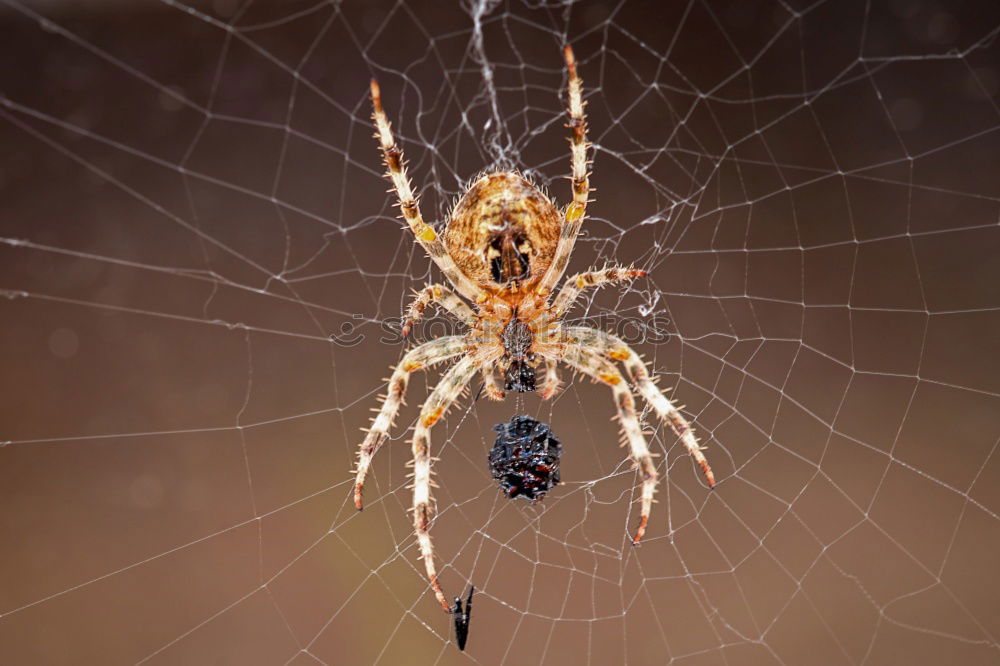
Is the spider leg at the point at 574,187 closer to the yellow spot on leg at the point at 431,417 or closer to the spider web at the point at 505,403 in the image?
the yellow spot on leg at the point at 431,417

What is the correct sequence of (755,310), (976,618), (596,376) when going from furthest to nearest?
(755,310)
(976,618)
(596,376)

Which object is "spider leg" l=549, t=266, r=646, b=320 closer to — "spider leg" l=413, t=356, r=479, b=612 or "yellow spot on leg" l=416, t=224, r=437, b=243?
"spider leg" l=413, t=356, r=479, b=612

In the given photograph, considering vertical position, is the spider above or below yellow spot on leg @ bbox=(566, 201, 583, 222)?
below

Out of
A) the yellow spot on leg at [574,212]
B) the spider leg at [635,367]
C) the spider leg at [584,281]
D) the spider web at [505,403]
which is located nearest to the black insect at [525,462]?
the spider leg at [635,367]

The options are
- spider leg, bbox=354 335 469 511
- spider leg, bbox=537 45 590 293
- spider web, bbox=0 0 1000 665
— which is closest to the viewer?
spider leg, bbox=537 45 590 293

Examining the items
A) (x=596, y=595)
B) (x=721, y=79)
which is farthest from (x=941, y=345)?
(x=596, y=595)

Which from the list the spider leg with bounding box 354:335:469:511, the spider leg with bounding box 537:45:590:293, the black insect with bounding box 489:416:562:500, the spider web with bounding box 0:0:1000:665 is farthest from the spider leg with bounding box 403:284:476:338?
the spider web with bounding box 0:0:1000:665

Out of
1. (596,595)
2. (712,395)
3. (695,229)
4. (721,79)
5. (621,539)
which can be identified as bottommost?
(596,595)

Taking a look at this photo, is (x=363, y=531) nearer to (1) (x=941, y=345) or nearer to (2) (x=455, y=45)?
(2) (x=455, y=45)
